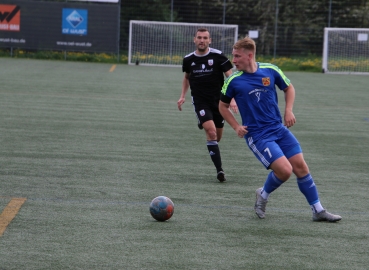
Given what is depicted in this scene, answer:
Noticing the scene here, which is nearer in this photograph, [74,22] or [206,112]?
[206,112]

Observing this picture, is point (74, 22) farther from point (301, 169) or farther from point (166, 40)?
point (301, 169)

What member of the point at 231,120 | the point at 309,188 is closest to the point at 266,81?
the point at 231,120

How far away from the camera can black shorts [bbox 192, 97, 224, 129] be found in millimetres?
9461

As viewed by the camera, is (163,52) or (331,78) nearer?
(331,78)

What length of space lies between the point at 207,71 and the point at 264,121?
2.78 meters

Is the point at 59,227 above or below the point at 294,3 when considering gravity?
below

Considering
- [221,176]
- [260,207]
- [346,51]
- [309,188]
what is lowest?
[221,176]

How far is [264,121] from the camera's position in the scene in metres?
6.96

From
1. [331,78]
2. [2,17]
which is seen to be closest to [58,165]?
[331,78]

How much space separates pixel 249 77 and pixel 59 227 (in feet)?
7.53

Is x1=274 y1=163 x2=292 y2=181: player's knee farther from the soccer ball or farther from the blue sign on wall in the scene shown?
the blue sign on wall

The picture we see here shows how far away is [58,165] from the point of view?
374 inches

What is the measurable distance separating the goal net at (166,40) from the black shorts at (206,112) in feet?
78.1

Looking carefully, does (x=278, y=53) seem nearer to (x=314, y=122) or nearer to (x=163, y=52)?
(x=163, y=52)
